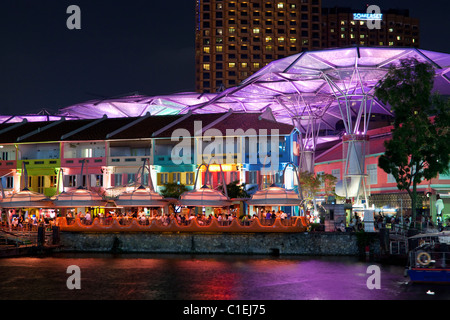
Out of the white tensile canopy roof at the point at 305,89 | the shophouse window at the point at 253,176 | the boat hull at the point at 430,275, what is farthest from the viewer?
the shophouse window at the point at 253,176

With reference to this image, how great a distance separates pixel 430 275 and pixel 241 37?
10721 cm

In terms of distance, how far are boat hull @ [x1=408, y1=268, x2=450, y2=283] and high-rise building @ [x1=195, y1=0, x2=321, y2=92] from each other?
101m

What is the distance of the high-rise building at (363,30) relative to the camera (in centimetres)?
15112

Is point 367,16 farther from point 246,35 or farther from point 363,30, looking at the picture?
point 246,35

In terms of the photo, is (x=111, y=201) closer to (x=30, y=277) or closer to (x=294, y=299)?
(x=30, y=277)

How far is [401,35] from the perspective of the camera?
153500mm

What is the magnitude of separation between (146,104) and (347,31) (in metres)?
86.6

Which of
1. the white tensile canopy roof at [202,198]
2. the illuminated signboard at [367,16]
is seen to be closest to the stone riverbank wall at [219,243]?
the white tensile canopy roof at [202,198]

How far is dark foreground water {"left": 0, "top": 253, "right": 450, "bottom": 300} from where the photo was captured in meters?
26.7

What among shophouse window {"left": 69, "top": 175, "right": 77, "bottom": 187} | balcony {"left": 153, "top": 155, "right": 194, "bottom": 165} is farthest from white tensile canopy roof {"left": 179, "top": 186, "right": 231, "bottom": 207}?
shophouse window {"left": 69, "top": 175, "right": 77, "bottom": 187}

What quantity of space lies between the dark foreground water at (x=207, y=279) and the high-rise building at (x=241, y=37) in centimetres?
9130

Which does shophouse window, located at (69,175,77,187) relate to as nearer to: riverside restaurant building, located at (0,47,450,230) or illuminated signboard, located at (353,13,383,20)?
riverside restaurant building, located at (0,47,450,230)

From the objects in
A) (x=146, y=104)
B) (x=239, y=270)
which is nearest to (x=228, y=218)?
(x=239, y=270)

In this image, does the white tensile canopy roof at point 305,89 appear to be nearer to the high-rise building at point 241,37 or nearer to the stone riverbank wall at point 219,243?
the stone riverbank wall at point 219,243
